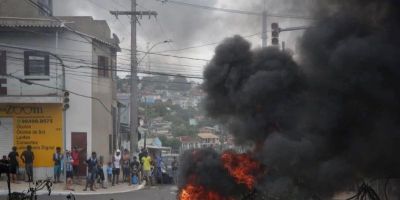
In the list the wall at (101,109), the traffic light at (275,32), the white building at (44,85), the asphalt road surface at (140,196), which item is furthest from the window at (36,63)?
the traffic light at (275,32)

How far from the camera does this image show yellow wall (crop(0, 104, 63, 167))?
92.7 feet

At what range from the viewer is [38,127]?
28.4m

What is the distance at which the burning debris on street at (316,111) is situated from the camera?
12.3 m

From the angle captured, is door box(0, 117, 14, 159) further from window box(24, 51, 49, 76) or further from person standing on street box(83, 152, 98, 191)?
person standing on street box(83, 152, 98, 191)

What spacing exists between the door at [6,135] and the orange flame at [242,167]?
17.7 metres

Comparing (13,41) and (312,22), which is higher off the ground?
(13,41)

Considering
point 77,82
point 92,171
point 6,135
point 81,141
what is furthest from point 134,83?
point 6,135

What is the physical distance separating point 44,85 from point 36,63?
1.11 m

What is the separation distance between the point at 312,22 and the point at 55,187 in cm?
1494

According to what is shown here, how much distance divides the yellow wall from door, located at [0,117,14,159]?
0.19 metres

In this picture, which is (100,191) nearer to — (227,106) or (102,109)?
(102,109)

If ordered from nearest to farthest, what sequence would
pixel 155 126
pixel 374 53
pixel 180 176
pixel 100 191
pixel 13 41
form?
pixel 374 53, pixel 180 176, pixel 100 191, pixel 13 41, pixel 155 126

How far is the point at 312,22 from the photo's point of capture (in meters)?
13.7

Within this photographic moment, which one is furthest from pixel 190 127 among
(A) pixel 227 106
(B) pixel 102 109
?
(A) pixel 227 106
